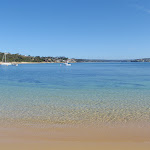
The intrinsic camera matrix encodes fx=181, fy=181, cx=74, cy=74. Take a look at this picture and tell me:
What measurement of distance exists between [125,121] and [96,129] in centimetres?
201

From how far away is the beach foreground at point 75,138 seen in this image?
242 inches

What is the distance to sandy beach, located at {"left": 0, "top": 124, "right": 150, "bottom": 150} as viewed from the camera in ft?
20.2

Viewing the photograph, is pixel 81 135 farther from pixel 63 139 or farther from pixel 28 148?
pixel 28 148

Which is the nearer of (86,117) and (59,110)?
(86,117)

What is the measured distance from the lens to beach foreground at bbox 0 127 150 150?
20.2 feet

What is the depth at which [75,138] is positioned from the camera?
22.6ft

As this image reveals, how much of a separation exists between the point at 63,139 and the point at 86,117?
10.5 feet

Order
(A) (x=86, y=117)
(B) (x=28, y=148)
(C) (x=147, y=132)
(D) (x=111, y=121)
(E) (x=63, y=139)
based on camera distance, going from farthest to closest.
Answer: (A) (x=86, y=117), (D) (x=111, y=121), (C) (x=147, y=132), (E) (x=63, y=139), (B) (x=28, y=148)

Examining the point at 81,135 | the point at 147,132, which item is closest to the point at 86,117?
the point at 81,135

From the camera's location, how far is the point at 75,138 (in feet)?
22.6

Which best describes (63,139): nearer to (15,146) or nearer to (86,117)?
(15,146)

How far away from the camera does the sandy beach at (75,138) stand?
6148 mm

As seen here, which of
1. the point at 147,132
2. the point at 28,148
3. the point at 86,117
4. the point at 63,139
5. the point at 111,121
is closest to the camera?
the point at 28,148

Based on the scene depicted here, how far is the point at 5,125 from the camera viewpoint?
8438 mm
